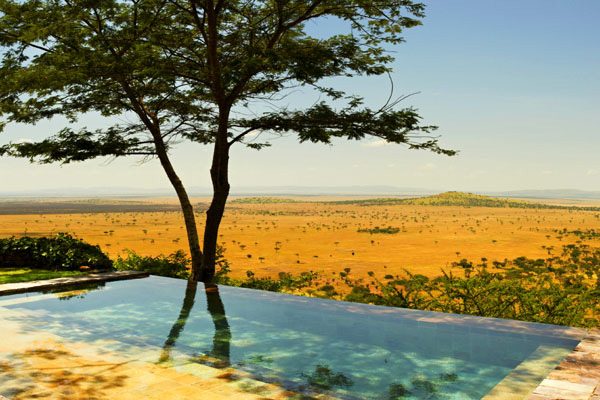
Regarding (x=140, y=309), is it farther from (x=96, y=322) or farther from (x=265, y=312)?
(x=265, y=312)

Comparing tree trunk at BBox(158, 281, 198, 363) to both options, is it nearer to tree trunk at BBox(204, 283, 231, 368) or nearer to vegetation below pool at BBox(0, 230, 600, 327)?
tree trunk at BBox(204, 283, 231, 368)

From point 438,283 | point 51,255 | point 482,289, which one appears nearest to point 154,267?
point 51,255

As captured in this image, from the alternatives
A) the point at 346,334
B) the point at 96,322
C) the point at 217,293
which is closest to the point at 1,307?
the point at 96,322

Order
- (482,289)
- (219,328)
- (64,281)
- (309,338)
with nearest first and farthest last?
(309,338) < (219,328) < (482,289) < (64,281)

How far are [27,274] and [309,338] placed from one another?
29.7 ft

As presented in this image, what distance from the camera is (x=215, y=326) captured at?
32.2 ft

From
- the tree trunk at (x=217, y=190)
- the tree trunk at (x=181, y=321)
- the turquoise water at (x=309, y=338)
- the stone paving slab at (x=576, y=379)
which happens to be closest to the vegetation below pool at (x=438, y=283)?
the tree trunk at (x=217, y=190)

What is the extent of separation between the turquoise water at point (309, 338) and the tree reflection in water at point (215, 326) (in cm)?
2

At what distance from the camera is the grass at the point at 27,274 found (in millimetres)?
13420

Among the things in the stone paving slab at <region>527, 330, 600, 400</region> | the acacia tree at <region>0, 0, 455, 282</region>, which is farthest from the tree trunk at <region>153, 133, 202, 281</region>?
the stone paving slab at <region>527, 330, 600, 400</region>

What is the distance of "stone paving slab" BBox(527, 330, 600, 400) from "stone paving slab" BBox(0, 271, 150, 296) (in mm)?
10875

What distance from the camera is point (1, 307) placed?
35.5 feet

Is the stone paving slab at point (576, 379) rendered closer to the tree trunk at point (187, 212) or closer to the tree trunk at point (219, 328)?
the tree trunk at point (219, 328)

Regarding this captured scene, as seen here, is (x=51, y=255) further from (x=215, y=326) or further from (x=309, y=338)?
(x=309, y=338)
